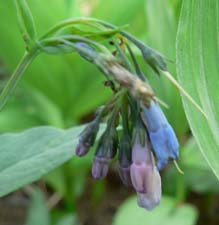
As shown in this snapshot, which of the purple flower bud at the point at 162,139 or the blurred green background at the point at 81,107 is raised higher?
the purple flower bud at the point at 162,139

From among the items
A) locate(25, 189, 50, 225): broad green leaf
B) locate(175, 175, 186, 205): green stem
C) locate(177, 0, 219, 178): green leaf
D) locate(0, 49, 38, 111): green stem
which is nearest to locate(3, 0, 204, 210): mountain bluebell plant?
locate(0, 49, 38, 111): green stem

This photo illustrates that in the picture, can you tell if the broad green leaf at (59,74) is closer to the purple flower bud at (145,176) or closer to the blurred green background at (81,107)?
the blurred green background at (81,107)

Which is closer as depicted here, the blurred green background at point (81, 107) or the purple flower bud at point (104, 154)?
the purple flower bud at point (104, 154)

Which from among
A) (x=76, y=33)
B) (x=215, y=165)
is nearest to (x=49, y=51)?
(x=76, y=33)

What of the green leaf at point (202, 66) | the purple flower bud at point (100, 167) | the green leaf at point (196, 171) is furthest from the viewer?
the green leaf at point (196, 171)

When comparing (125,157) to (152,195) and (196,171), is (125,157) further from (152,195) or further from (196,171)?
(196,171)

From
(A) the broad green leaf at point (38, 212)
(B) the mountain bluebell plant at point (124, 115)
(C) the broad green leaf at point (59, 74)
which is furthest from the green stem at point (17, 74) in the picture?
(C) the broad green leaf at point (59, 74)

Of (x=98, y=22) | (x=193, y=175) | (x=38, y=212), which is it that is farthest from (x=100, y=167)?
(x=193, y=175)

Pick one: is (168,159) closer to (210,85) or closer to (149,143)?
(149,143)
